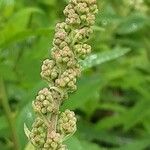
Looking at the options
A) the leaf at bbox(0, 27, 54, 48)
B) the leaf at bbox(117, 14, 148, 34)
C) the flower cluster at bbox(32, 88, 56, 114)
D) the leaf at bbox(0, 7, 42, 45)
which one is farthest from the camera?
the leaf at bbox(117, 14, 148, 34)

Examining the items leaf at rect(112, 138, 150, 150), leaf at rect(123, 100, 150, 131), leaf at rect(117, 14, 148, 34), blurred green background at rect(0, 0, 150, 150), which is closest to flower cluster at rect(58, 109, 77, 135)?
blurred green background at rect(0, 0, 150, 150)

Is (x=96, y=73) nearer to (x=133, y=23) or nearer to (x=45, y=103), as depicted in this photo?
(x=133, y=23)

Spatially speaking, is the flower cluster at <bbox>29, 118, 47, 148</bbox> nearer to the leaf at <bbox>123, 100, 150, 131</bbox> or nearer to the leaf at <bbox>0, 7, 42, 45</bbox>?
the leaf at <bbox>0, 7, 42, 45</bbox>

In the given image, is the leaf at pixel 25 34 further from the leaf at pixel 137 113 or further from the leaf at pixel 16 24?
Result: the leaf at pixel 137 113

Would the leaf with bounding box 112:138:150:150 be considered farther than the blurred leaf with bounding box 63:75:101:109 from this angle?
Yes

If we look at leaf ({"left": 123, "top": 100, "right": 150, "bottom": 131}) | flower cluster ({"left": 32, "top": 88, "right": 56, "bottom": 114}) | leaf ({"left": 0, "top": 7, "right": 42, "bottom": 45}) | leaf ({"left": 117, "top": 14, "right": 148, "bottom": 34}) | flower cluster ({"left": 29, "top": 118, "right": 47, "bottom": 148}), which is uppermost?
flower cluster ({"left": 32, "top": 88, "right": 56, "bottom": 114})
